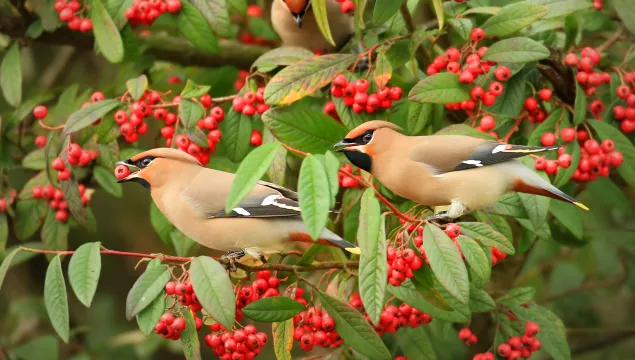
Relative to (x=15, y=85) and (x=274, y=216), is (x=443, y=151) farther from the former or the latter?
(x=15, y=85)

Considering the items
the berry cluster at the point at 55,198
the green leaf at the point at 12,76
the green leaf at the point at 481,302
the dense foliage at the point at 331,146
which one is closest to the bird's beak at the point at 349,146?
the dense foliage at the point at 331,146

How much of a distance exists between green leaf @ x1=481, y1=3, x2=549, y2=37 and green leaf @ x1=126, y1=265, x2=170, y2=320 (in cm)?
123

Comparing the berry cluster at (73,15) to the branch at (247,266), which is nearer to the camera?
the branch at (247,266)

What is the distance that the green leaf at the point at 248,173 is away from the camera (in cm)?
174

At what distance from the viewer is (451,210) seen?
2240 millimetres

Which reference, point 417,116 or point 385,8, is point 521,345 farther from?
point 385,8

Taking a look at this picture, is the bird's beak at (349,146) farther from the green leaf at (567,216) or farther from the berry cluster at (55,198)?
the berry cluster at (55,198)

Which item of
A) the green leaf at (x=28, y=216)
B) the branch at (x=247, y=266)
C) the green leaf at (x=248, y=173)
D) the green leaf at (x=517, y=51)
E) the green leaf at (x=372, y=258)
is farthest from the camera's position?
the green leaf at (x=28, y=216)

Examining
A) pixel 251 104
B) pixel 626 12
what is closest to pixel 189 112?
pixel 251 104

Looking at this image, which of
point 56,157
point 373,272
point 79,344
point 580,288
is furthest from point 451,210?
point 79,344

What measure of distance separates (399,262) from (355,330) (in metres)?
0.34

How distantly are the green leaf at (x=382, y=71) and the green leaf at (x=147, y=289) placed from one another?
0.91m

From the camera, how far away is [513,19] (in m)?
2.75

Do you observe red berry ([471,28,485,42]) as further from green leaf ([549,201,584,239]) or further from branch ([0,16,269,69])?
branch ([0,16,269,69])
